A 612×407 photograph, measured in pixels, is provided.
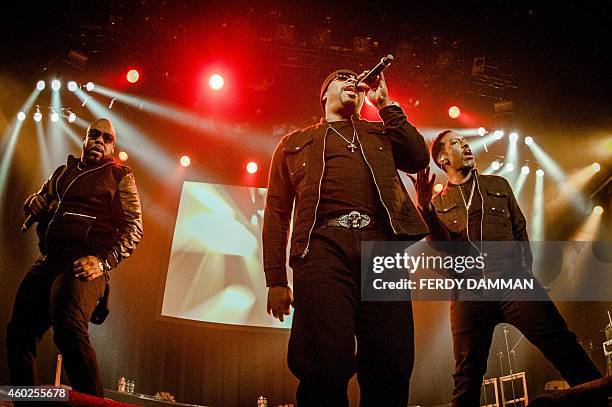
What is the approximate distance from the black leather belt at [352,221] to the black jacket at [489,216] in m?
1.27

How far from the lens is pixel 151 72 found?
8375 mm

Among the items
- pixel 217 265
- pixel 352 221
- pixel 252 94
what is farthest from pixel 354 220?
pixel 252 94

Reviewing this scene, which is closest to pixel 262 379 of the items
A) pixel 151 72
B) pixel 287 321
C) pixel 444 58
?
pixel 287 321

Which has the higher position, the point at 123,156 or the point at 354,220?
the point at 123,156

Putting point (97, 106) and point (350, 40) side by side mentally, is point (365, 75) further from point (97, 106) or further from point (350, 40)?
point (97, 106)

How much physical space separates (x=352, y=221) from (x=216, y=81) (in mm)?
6348

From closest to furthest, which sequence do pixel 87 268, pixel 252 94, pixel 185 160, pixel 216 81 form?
pixel 87 268
pixel 216 81
pixel 252 94
pixel 185 160

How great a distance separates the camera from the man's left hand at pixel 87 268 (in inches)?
130

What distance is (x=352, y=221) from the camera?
251 cm

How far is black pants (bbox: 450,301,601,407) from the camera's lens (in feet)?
10.3

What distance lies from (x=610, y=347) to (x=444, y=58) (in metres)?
5.11

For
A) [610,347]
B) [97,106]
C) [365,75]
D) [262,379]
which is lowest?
[262,379]

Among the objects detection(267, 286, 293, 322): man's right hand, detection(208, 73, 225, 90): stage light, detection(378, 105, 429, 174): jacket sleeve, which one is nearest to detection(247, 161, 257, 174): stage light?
detection(208, 73, 225, 90): stage light

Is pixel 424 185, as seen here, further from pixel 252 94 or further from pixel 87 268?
pixel 252 94
